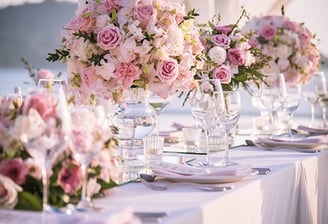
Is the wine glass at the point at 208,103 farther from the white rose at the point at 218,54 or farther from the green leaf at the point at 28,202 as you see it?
the green leaf at the point at 28,202

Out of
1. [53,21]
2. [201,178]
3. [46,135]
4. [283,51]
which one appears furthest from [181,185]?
[53,21]

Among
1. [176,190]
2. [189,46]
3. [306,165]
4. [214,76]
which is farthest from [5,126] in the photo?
[214,76]

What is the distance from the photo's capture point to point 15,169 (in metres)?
1.42

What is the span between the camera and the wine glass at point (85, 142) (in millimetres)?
1386

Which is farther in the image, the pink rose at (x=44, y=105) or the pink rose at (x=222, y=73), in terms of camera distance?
the pink rose at (x=222, y=73)

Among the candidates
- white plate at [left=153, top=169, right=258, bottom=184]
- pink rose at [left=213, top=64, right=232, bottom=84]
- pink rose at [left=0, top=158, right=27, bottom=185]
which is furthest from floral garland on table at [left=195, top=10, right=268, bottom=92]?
pink rose at [left=0, top=158, right=27, bottom=185]

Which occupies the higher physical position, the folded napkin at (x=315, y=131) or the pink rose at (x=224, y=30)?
the pink rose at (x=224, y=30)

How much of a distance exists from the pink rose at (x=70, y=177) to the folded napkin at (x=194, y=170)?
0.46 meters

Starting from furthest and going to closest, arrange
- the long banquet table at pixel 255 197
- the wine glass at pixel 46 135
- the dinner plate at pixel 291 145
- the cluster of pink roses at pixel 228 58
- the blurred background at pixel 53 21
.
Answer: the blurred background at pixel 53 21
the cluster of pink roses at pixel 228 58
the dinner plate at pixel 291 145
the long banquet table at pixel 255 197
the wine glass at pixel 46 135

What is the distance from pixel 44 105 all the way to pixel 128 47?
0.78 metres

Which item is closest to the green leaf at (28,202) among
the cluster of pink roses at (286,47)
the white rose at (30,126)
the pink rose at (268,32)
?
the white rose at (30,126)

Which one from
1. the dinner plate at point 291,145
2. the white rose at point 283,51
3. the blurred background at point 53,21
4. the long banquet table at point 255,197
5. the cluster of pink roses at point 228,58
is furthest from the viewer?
the blurred background at point 53,21

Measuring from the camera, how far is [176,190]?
1.79m

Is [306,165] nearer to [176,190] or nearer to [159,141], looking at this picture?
[159,141]
